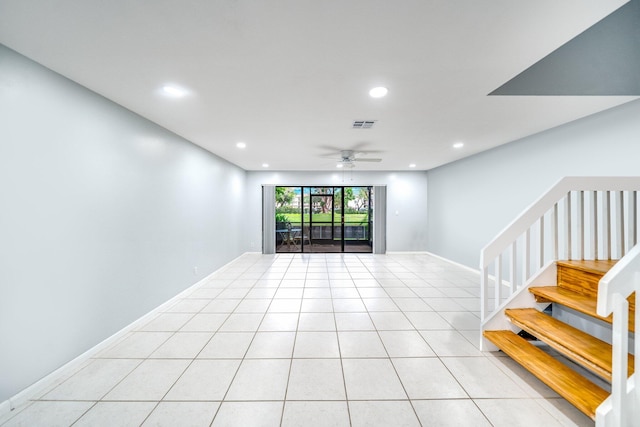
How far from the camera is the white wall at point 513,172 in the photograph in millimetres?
2843

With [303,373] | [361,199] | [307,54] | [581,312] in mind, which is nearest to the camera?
[307,54]

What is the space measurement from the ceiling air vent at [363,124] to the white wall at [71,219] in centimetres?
264

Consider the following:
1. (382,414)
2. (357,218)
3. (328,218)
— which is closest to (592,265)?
(382,414)

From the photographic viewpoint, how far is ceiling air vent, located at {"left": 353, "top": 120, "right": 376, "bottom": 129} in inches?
130

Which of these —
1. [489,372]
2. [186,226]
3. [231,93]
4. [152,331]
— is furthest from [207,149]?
[489,372]

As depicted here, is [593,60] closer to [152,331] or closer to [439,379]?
[439,379]

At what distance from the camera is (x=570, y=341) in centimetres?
186

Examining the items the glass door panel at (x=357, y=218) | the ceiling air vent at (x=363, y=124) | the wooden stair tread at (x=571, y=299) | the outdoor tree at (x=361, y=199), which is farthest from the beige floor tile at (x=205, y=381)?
the outdoor tree at (x=361, y=199)

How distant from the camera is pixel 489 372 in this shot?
7.08ft

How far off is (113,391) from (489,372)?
302cm

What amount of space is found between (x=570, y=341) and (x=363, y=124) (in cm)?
291

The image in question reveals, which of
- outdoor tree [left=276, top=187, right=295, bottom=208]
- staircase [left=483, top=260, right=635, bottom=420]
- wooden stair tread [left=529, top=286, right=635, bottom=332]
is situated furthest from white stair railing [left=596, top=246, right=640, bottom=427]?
outdoor tree [left=276, top=187, right=295, bottom=208]

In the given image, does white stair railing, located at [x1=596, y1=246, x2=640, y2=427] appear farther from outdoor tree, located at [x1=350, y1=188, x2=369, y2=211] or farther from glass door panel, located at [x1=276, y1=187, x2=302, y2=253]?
glass door panel, located at [x1=276, y1=187, x2=302, y2=253]

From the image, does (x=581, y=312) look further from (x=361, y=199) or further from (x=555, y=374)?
(x=361, y=199)
